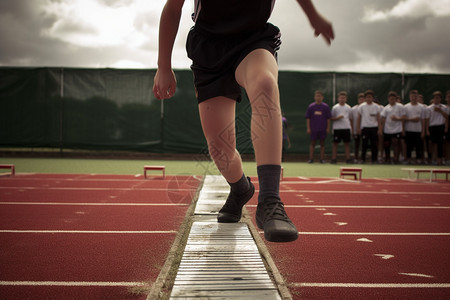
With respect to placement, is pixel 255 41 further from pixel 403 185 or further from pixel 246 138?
pixel 246 138

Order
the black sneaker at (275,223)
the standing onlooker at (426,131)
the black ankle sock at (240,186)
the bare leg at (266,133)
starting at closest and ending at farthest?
the black sneaker at (275,223) < the bare leg at (266,133) < the black ankle sock at (240,186) < the standing onlooker at (426,131)

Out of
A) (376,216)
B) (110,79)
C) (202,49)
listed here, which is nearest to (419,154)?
(376,216)

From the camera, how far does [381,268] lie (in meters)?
1.63

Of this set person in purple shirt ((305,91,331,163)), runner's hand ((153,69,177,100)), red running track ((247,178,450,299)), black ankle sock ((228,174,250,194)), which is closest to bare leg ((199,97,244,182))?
black ankle sock ((228,174,250,194))

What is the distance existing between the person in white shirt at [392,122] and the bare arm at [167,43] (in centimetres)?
949

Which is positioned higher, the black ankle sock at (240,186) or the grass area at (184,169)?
the black ankle sock at (240,186)

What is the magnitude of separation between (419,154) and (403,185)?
6.00m

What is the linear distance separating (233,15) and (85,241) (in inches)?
57.7

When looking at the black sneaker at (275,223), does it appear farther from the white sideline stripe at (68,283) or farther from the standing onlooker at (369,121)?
the standing onlooker at (369,121)

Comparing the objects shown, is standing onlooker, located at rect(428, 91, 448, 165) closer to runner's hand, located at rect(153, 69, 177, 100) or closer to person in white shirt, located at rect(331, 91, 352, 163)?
person in white shirt, located at rect(331, 91, 352, 163)

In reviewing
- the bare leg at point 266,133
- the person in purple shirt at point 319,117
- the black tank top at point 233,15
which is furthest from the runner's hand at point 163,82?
the person in purple shirt at point 319,117

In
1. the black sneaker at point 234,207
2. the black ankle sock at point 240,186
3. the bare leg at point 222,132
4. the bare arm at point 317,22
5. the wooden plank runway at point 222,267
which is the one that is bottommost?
the wooden plank runway at point 222,267

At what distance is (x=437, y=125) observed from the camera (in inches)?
399

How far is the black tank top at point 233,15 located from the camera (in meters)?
1.79
